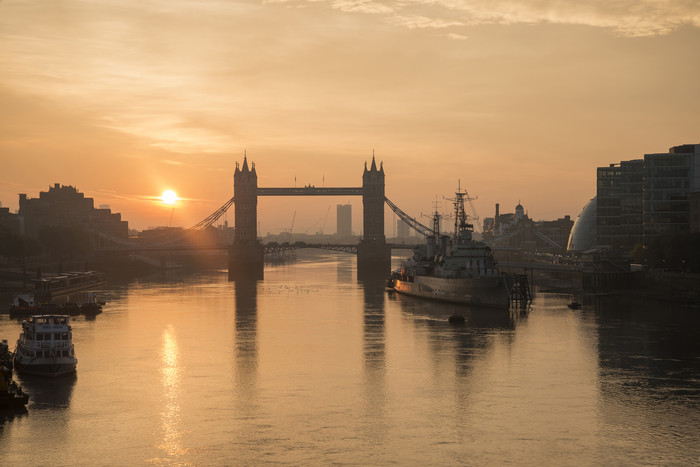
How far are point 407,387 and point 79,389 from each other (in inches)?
730

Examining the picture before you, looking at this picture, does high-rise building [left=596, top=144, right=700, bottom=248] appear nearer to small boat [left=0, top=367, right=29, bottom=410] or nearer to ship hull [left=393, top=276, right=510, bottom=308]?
ship hull [left=393, top=276, right=510, bottom=308]

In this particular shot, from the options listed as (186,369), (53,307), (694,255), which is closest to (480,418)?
(186,369)

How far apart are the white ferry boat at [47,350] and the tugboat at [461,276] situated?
53265mm

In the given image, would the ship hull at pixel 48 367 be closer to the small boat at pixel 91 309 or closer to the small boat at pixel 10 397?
the small boat at pixel 10 397

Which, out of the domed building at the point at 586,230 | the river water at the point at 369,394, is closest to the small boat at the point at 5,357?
the river water at the point at 369,394

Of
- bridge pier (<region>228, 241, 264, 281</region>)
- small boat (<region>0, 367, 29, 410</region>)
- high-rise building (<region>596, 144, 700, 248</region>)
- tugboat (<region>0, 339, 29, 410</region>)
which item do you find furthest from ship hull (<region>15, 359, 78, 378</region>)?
bridge pier (<region>228, 241, 264, 281</region>)

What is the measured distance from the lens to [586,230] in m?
190

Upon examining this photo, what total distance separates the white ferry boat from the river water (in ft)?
3.94

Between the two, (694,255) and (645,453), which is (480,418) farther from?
(694,255)

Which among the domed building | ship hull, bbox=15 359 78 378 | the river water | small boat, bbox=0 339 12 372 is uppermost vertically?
the domed building

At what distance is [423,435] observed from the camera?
4016 centimetres

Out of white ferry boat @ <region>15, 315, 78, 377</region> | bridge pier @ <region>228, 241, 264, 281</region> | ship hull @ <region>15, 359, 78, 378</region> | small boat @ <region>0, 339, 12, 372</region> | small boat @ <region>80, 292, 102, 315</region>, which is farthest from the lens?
bridge pier @ <region>228, 241, 264, 281</region>

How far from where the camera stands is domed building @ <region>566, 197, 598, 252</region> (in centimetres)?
18750

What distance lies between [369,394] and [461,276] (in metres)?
57.8
